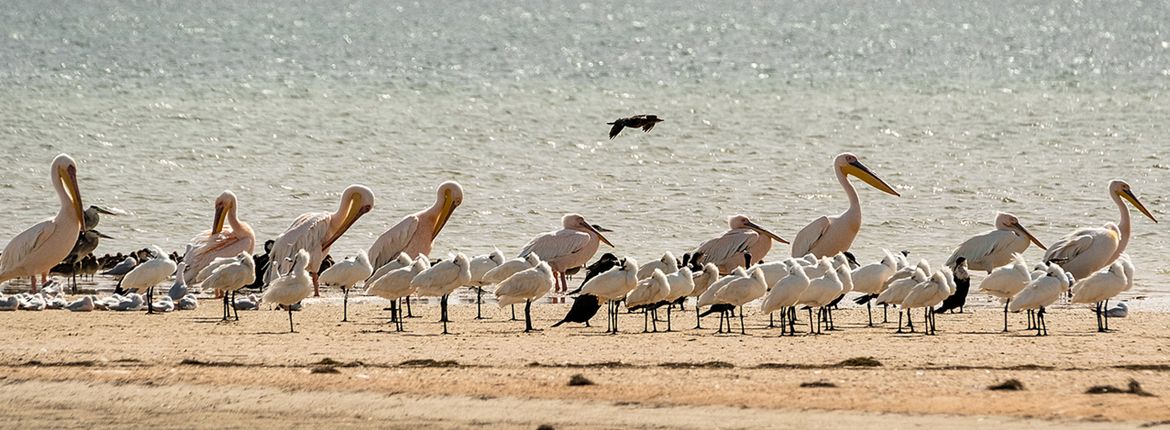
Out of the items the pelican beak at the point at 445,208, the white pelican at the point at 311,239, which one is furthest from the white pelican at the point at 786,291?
the pelican beak at the point at 445,208

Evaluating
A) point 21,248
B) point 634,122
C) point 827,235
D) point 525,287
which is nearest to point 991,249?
point 827,235

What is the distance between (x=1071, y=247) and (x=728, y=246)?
281 centimetres

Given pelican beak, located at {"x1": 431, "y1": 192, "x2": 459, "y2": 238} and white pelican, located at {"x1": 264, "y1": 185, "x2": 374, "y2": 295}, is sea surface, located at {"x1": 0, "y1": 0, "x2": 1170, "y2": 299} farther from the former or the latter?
A: white pelican, located at {"x1": 264, "y1": 185, "x2": 374, "y2": 295}

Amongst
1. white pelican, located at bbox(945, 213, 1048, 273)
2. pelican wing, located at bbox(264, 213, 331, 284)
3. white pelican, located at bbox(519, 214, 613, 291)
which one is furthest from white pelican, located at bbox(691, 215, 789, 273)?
pelican wing, located at bbox(264, 213, 331, 284)

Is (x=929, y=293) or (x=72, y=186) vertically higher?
(x=72, y=186)

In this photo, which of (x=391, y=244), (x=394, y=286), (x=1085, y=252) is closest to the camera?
(x=394, y=286)

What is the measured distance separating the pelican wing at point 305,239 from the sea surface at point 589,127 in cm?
257

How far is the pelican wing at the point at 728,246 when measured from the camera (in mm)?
15805

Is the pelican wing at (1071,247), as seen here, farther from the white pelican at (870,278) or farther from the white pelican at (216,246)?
the white pelican at (216,246)

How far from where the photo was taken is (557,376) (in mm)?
9828

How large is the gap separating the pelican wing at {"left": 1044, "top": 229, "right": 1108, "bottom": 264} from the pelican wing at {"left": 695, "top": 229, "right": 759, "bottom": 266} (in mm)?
2484

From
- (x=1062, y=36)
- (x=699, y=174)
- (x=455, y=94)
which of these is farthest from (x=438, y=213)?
(x=1062, y=36)

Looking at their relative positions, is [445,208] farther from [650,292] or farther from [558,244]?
[650,292]

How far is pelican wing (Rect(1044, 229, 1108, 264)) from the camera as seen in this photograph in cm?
1504
